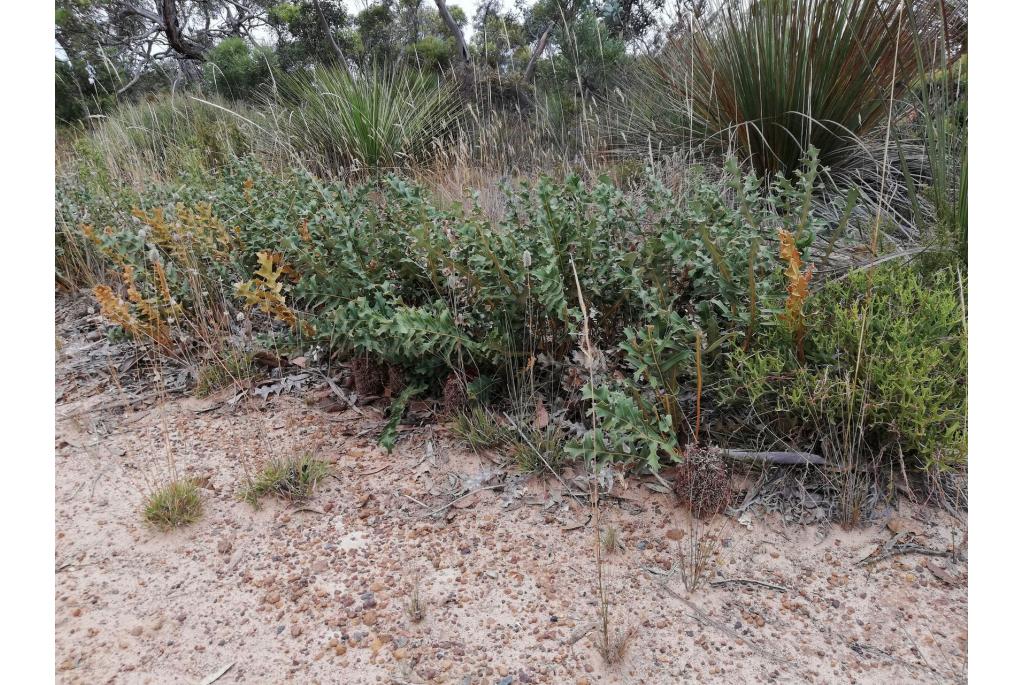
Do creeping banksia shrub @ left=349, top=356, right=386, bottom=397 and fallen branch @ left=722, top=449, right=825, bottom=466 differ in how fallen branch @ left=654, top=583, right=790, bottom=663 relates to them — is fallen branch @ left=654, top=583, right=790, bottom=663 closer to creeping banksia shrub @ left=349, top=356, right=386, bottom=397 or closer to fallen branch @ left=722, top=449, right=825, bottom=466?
fallen branch @ left=722, top=449, right=825, bottom=466

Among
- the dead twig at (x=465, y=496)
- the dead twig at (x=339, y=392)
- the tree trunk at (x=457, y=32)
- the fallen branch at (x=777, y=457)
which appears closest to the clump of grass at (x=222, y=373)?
the dead twig at (x=339, y=392)

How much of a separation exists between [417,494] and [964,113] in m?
2.57

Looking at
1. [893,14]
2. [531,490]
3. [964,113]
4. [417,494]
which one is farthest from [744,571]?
[893,14]

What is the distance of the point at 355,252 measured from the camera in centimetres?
221

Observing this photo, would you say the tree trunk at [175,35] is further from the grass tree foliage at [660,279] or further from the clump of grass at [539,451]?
the clump of grass at [539,451]

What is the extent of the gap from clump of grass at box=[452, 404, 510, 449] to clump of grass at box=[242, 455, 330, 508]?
450mm

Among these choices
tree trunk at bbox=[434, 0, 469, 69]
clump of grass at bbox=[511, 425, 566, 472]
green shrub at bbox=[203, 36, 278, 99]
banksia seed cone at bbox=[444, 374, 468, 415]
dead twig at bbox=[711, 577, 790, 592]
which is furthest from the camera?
green shrub at bbox=[203, 36, 278, 99]

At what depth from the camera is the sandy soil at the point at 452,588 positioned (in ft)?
4.42

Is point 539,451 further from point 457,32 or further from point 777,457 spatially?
point 457,32

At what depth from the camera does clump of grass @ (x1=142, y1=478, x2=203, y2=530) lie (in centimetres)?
179

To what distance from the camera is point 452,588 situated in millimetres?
1561

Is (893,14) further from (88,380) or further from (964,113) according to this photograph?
(88,380)

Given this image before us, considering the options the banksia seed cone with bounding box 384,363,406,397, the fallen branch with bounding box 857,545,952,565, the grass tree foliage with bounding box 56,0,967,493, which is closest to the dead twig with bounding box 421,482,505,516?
the grass tree foliage with bounding box 56,0,967,493

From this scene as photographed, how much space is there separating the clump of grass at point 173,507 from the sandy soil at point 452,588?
0.12ft
